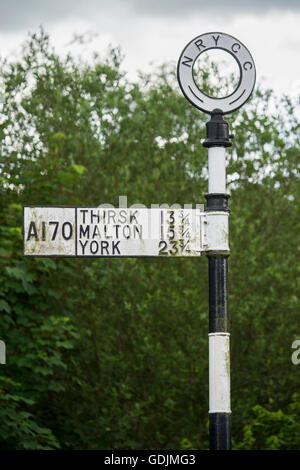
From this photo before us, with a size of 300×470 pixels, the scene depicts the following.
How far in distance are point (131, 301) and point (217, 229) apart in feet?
24.8

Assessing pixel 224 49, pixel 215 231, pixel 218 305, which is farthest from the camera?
pixel 224 49

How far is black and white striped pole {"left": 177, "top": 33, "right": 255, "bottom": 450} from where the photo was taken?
4.37 meters

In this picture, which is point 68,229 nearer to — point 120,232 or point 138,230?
point 120,232

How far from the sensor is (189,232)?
4.50m

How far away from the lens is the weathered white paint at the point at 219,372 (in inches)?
172

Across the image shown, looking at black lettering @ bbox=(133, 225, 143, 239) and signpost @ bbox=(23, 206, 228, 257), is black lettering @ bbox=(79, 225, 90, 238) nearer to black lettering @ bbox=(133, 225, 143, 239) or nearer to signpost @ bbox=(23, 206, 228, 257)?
signpost @ bbox=(23, 206, 228, 257)

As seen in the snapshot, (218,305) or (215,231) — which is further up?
(215,231)

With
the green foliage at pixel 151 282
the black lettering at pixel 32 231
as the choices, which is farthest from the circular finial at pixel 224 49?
the green foliage at pixel 151 282

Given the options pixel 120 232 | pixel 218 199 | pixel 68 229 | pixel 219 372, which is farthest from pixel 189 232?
pixel 219 372

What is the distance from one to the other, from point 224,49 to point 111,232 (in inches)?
50.1

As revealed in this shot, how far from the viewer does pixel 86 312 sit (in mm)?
12250

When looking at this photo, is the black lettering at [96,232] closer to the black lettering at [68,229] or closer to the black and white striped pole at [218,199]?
the black lettering at [68,229]
